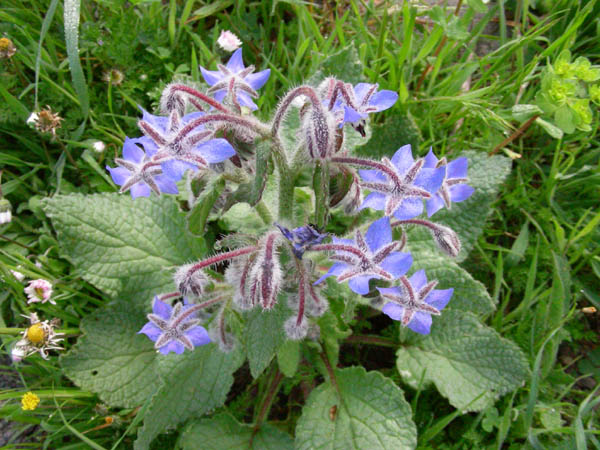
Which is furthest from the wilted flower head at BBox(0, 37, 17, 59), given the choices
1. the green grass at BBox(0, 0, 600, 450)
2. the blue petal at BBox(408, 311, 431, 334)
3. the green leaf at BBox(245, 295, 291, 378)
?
the blue petal at BBox(408, 311, 431, 334)

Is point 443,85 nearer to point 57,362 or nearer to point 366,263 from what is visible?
point 366,263

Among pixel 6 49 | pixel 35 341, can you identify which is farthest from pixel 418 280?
pixel 6 49

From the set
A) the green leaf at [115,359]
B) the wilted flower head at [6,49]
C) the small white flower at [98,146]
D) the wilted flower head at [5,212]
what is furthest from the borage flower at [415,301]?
the wilted flower head at [6,49]

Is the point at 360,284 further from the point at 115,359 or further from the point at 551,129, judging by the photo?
Answer: the point at 551,129

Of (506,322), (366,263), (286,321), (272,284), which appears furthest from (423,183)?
(506,322)

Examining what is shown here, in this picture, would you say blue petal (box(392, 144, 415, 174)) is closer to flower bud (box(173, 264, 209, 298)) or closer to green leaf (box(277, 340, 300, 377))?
flower bud (box(173, 264, 209, 298))

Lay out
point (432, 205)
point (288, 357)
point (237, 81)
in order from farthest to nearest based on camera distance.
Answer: point (288, 357), point (237, 81), point (432, 205)

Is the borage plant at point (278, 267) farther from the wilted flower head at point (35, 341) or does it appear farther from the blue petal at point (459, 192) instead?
the wilted flower head at point (35, 341)
